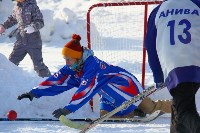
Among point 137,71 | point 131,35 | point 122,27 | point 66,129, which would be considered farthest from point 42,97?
point 122,27

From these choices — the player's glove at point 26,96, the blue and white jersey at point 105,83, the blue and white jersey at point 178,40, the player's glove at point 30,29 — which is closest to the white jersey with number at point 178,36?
the blue and white jersey at point 178,40

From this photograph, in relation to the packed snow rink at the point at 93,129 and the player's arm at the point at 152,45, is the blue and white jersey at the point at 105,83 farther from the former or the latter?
the player's arm at the point at 152,45

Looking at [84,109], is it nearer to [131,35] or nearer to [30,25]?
[30,25]

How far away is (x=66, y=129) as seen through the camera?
4.76 m

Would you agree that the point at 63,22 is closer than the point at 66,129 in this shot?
No

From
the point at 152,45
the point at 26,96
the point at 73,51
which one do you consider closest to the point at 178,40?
the point at 152,45

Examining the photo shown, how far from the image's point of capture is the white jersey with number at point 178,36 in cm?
278

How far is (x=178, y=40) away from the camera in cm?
279

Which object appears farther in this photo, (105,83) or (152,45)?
(105,83)

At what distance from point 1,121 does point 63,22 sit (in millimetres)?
7102

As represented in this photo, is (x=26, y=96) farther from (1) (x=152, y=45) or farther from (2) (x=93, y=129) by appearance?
(1) (x=152, y=45)

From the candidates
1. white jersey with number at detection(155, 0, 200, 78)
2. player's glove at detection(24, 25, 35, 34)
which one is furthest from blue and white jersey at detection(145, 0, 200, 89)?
player's glove at detection(24, 25, 35, 34)

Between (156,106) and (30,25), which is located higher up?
(30,25)

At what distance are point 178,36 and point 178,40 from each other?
0.03 metres
